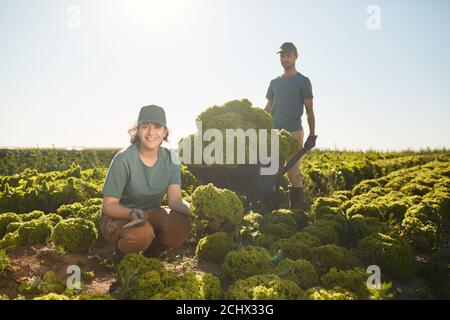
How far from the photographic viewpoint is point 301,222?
211 inches

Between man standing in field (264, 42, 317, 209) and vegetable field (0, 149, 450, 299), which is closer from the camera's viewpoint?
vegetable field (0, 149, 450, 299)

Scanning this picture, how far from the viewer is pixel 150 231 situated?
3.78 m

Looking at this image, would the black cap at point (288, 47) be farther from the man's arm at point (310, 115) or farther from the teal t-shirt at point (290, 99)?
the man's arm at point (310, 115)

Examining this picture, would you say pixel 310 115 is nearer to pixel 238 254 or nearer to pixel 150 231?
pixel 238 254

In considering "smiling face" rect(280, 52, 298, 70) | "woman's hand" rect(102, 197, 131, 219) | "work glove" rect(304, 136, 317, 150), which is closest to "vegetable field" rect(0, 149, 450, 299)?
"woman's hand" rect(102, 197, 131, 219)

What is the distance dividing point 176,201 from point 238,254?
0.91 m

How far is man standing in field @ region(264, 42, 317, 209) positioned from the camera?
663cm

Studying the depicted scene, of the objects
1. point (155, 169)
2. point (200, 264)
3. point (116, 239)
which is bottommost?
point (200, 264)

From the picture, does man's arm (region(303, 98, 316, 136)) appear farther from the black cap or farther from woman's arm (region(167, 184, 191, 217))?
woman's arm (region(167, 184, 191, 217))

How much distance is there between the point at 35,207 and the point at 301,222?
13.6ft

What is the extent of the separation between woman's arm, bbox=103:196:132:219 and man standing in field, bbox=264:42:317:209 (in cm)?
349
